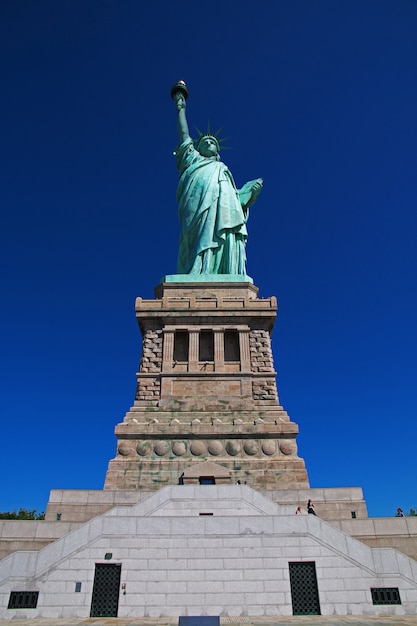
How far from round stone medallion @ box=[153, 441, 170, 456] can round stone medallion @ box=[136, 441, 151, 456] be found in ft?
0.91

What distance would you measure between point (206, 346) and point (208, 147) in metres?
16.7

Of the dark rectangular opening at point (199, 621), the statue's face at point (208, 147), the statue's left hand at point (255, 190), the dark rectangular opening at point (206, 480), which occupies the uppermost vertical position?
the statue's face at point (208, 147)

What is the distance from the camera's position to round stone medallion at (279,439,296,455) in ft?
61.9

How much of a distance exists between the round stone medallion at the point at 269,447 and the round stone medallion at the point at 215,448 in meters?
1.73

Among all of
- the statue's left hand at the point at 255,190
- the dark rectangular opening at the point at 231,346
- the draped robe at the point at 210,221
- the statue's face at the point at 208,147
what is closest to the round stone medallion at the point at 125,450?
the dark rectangular opening at the point at 231,346

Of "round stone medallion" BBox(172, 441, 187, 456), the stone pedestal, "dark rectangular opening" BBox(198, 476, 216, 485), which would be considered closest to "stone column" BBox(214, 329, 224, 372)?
the stone pedestal

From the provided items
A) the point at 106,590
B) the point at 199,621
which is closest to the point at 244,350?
the point at 106,590

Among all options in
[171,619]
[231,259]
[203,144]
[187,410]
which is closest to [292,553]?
[171,619]

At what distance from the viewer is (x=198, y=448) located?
1884cm

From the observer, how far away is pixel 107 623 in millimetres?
10078

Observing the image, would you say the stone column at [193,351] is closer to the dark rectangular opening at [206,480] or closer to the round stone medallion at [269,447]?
the round stone medallion at [269,447]

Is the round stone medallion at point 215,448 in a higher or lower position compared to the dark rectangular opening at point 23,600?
higher

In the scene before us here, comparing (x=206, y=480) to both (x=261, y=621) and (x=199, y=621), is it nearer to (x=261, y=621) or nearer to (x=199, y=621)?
(x=261, y=621)

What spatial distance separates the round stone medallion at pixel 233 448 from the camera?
740 inches
